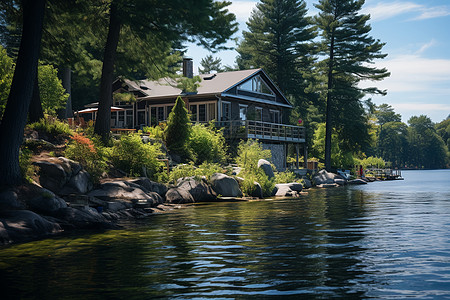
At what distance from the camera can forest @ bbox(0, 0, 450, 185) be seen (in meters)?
16.2

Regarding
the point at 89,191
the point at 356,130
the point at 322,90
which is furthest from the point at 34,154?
the point at 356,130

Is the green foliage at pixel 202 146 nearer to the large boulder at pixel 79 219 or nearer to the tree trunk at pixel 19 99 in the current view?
the tree trunk at pixel 19 99

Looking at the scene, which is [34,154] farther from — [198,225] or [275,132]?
[275,132]

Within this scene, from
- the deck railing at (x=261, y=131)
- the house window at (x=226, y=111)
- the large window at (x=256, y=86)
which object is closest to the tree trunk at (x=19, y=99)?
the deck railing at (x=261, y=131)

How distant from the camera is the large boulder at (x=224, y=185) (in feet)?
80.8

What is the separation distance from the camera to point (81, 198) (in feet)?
55.1

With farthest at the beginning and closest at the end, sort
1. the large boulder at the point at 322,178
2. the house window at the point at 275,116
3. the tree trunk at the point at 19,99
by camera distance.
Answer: the house window at the point at 275,116
the large boulder at the point at 322,178
the tree trunk at the point at 19,99

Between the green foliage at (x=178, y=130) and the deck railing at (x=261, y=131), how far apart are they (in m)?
7.67

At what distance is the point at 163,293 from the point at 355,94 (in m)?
46.5

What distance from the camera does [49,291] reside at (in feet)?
21.9

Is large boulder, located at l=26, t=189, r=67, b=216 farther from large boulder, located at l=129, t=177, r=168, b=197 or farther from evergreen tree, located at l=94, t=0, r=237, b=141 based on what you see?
evergreen tree, located at l=94, t=0, r=237, b=141

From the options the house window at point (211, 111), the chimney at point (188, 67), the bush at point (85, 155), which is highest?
the chimney at point (188, 67)

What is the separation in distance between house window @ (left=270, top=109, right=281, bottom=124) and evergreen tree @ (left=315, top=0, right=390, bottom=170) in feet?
20.7

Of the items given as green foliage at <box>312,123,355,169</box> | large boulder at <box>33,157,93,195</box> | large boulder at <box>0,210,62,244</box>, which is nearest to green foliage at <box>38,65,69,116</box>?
large boulder at <box>33,157,93,195</box>
